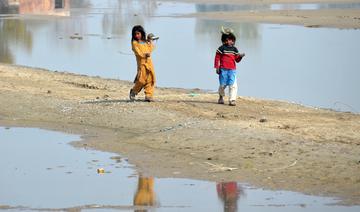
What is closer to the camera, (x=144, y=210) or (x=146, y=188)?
(x=144, y=210)

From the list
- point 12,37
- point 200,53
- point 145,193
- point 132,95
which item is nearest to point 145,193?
point 145,193

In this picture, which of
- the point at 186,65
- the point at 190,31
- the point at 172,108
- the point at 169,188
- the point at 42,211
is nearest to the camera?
the point at 42,211

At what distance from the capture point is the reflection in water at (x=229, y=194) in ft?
30.1

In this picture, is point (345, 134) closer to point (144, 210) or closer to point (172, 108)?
point (172, 108)

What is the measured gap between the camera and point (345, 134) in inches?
482

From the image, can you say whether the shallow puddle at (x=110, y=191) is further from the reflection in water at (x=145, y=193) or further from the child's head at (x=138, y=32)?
the child's head at (x=138, y=32)

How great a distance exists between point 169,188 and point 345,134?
3.19m

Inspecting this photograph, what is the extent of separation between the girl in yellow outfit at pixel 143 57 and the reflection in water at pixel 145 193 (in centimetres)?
426

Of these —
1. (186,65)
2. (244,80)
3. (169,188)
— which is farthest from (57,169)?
(186,65)

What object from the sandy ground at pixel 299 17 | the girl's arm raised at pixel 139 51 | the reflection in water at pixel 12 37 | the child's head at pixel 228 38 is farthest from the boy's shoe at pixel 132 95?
the sandy ground at pixel 299 17

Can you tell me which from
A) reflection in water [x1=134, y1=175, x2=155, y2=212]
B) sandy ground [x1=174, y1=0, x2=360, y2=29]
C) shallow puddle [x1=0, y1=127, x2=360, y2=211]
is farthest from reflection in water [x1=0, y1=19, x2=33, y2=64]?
reflection in water [x1=134, y1=175, x2=155, y2=212]

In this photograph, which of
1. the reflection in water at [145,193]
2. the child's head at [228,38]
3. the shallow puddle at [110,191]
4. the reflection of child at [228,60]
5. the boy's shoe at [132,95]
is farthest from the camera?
the boy's shoe at [132,95]

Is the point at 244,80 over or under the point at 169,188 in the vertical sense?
under

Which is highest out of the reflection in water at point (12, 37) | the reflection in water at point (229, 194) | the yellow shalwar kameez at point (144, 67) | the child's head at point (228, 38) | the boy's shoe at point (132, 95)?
→ the child's head at point (228, 38)
